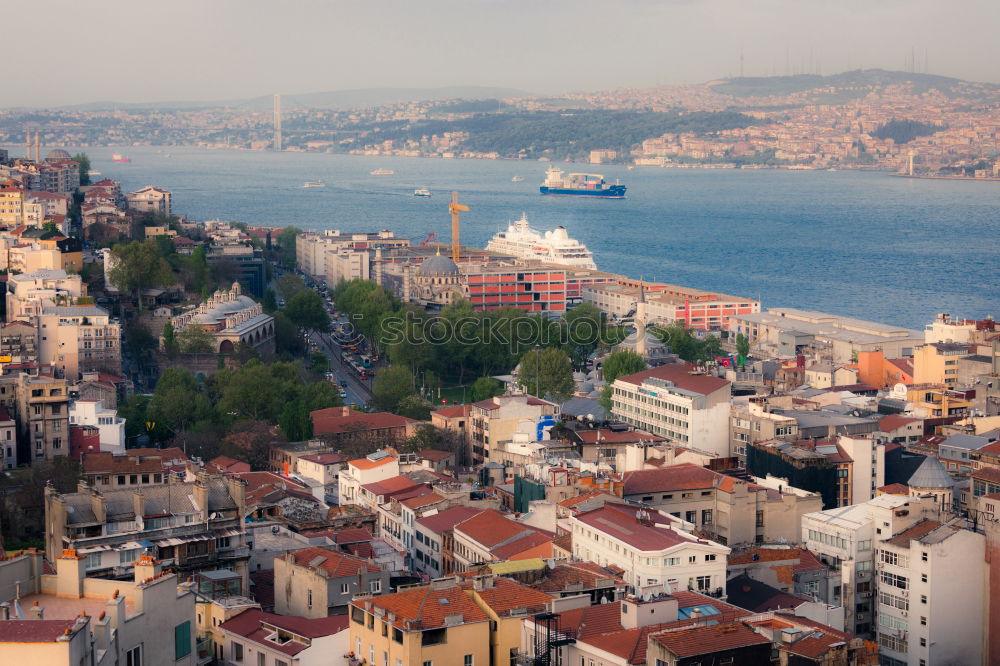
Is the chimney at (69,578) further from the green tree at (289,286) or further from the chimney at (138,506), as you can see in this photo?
the green tree at (289,286)

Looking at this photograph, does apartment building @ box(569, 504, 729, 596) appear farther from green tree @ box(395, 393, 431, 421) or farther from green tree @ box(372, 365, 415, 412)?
green tree @ box(372, 365, 415, 412)

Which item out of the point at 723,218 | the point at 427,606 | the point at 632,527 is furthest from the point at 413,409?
the point at 723,218

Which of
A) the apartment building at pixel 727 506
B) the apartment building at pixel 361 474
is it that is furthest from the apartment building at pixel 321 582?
the apartment building at pixel 361 474

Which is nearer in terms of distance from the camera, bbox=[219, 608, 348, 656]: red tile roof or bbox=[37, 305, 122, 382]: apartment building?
bbox=[219, 608, 348, 656]: red tile roof

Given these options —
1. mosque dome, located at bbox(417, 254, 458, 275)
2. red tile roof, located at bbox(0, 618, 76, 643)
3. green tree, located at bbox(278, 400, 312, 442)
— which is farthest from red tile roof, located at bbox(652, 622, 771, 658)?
mosque dome, located at bbox(417, 254, 458, 275)

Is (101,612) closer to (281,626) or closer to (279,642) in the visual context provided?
(279,642)

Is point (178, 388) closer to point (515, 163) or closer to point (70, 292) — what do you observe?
point (70, 292)
